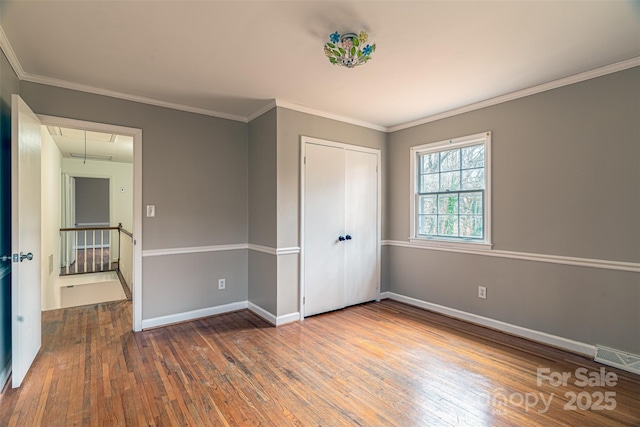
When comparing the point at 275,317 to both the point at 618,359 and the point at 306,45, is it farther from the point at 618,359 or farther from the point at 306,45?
the point at 618,359

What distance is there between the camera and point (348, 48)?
210 centimetres

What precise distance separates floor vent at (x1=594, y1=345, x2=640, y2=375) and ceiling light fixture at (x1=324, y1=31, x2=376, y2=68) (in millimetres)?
2995

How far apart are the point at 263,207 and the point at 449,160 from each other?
90.3 inches

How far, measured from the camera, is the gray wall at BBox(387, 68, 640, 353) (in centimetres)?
249

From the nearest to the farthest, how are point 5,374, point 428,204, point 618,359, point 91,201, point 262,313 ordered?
1. point 5,374
2. point 618,359
3. point 262,313
4. point 428,204
5. point 91,201

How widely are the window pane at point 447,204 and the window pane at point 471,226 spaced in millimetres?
142

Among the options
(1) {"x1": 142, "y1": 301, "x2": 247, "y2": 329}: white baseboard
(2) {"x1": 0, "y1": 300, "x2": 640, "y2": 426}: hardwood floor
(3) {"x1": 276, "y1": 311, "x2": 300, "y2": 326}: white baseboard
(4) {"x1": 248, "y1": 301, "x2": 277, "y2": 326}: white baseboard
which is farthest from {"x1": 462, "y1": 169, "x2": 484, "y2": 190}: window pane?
(1) {"x1": 142, "y1": 301, "x2": 247, "y2": 329}: white baseboard

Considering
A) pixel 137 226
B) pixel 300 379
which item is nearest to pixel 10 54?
pixel 137 226

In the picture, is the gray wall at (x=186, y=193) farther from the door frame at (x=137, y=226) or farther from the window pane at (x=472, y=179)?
the window pane at (x=472, y=179)

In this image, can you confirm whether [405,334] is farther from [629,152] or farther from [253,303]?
[629,152]

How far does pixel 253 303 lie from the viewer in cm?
388

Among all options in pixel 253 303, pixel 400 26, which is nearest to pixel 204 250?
pixel 253 303

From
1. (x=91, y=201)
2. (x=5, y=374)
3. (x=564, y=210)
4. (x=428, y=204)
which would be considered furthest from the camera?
(x=91, y=201)

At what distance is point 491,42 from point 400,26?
0.70m
